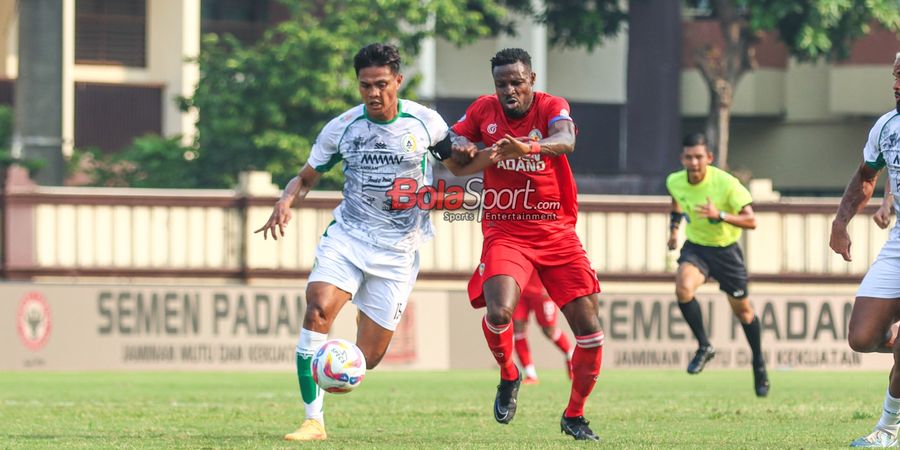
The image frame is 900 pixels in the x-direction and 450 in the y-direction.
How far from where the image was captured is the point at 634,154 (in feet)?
94.6

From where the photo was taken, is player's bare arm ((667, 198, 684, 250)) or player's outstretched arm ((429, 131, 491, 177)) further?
player's bare arm ((667, 198, 684, 250))

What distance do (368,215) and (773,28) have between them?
18572 mm

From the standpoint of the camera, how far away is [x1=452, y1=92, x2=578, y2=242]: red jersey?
32.6ft

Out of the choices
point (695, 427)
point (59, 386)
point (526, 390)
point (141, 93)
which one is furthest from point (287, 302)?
point (141, 93)

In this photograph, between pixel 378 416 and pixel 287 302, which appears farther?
pixel 287 302

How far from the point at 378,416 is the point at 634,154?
17.3 m

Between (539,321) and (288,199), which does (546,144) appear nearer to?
(288,199)

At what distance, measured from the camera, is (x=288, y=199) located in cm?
980

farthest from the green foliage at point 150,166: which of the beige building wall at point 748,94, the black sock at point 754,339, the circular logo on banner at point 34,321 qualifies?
the black sock at point 754,339

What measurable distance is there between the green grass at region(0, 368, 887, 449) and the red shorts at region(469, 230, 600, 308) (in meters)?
0.89

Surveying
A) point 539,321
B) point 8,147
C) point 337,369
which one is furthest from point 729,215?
point 8,147

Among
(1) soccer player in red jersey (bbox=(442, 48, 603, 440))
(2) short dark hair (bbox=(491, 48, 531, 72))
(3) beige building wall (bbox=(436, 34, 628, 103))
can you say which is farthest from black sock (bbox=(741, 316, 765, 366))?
(3) beige building wall (bbox=(436, 34, 628, 103))

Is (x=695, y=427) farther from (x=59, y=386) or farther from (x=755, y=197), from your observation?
(x=755, y=197)

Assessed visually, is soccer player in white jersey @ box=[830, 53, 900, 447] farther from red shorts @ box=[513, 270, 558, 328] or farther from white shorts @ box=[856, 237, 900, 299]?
red shorts @ box=[513, 270, 558, 328]
